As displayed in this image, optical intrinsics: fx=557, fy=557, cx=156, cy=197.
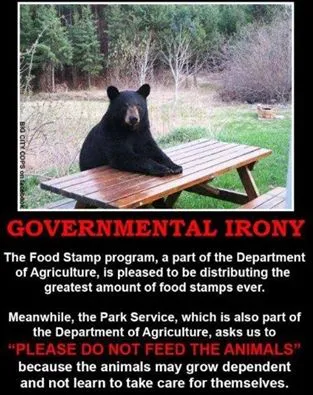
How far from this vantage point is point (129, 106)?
11.6 feet

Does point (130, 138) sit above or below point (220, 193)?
above

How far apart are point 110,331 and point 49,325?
343 millimetres

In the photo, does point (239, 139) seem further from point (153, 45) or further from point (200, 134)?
point (153, 45)

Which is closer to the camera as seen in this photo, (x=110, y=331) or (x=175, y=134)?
(x=110, y=331)

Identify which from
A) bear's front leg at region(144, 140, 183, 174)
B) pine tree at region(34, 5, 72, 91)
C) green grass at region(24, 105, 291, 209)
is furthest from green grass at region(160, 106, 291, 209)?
pine tree at region(34, 5, 72, 91)

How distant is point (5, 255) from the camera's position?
10.1 feet

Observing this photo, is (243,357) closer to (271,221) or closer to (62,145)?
(271,221)

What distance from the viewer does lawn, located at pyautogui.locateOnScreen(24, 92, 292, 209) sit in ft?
12.5

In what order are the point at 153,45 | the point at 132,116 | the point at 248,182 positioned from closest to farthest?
1. the point at 132,116
2. the point at 153,45
3. the point at 248,182

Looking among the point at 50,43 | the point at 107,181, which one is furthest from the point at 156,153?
the point at 50,43

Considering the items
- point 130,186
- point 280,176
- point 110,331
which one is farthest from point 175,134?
point 110,331

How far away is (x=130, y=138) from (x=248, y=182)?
107 cm

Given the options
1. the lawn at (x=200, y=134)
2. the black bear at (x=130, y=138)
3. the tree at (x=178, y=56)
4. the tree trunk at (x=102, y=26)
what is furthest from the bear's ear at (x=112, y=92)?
the tree at (x=178, y=56)

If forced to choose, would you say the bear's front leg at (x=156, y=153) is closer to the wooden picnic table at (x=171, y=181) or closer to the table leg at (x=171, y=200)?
the wooden picnic table at (x=171, y=181)
